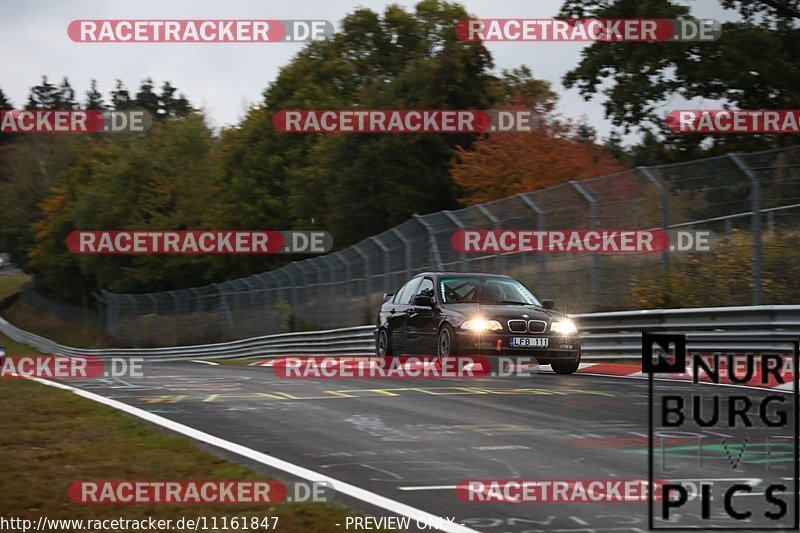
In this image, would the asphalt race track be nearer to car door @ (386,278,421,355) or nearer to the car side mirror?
the car side mirror

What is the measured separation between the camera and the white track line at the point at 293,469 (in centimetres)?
617

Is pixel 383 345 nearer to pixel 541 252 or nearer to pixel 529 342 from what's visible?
pixel 541 252

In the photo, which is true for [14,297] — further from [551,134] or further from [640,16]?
[640,16]

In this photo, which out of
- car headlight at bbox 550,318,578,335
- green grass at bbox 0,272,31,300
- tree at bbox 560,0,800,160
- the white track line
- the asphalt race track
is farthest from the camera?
green grass at bbox 0,272,31,300

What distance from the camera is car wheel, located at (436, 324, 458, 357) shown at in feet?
52.5

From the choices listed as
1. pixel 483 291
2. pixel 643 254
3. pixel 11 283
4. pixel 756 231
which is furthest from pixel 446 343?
pixel 11 283

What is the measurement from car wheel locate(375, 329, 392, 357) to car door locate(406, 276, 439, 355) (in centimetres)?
102

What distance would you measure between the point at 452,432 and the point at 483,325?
6457mm

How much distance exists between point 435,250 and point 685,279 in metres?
7.21

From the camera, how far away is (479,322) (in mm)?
15781

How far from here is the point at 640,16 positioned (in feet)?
115

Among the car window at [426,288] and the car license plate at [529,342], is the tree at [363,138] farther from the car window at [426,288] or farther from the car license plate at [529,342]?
the car license plate at [529,342]

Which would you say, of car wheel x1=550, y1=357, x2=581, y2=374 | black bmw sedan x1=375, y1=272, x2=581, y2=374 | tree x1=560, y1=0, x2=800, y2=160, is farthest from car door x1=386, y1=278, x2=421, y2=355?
A: tree x1=560, y1=0, x2=800, y2=160

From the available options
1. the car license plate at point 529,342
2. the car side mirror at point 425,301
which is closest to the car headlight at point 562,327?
the car license plate at point 529,342
